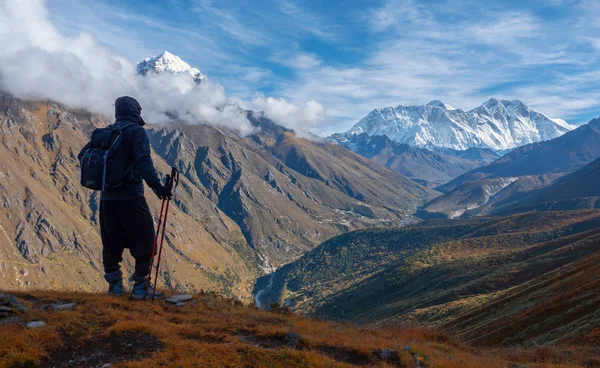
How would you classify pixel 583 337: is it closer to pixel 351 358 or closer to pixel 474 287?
pixel 351 358

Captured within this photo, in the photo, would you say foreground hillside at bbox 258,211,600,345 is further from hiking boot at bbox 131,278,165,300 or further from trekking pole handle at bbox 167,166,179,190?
trekking pole handle at bbox 167,166,179,190

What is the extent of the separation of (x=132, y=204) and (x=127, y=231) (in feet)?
3.06

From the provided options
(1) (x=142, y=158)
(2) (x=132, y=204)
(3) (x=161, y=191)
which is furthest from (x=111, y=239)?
(1) (x=142, y=158)

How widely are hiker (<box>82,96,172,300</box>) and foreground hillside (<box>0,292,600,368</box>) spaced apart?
4.50 feet

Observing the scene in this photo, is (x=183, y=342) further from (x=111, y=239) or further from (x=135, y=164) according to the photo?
(x=135, y=164)

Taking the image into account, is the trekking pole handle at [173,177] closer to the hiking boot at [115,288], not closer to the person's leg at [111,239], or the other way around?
the person's leg at [111,239]

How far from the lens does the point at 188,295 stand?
51.2 feet

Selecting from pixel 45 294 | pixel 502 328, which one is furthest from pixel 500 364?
pixel 502 328

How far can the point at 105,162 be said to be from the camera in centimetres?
1098

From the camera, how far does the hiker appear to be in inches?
445

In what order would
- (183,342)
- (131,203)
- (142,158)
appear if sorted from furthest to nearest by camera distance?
(131,203)
(142,158)
(183,342)

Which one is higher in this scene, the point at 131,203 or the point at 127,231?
Result: the point at 131,203

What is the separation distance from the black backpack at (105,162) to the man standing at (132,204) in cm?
20

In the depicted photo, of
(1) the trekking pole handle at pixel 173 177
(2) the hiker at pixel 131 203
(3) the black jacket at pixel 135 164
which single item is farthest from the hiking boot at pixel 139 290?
(1) the trekking pole handle at pixel 173 177
